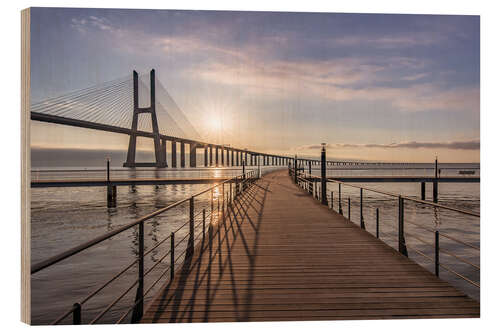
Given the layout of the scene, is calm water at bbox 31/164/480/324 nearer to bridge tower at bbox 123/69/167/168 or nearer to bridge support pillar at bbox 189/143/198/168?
bridge tower at bbox 123/69/167/168

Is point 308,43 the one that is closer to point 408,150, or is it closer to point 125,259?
point 408,150

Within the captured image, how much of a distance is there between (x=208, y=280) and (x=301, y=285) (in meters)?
0.86

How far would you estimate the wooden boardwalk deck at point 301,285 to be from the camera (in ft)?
8.11

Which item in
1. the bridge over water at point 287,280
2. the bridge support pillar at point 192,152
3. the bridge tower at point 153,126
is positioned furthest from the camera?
the bridge support pillar at point 192,152

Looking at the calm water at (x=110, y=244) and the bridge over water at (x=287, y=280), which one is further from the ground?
the bridge over water at (x=287, y=280)

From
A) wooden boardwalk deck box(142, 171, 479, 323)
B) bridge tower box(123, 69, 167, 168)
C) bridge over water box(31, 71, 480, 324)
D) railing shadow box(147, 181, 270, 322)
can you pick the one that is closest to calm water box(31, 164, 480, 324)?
bridge over water box(31, 71, 480, 324)

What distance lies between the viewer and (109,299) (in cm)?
553

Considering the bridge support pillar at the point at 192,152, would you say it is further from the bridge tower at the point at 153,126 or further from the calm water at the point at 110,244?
the calm water at the point at 110,244

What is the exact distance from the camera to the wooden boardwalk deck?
2471 mm

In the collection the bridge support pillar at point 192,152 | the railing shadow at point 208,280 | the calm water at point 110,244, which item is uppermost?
the bridge support pillar at point 192,152

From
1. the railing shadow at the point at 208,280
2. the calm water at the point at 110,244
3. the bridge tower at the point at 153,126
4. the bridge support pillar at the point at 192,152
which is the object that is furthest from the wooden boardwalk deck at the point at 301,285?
the bridge support pillar at the point at 192,152

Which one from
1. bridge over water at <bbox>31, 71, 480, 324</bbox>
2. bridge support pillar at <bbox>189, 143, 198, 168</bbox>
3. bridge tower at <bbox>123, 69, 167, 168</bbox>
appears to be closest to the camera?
bridge over water at <bbox>31, 71, 480, 324</bbox>

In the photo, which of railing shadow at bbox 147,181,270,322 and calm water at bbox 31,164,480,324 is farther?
calm water at bbox 31,164,480,324
